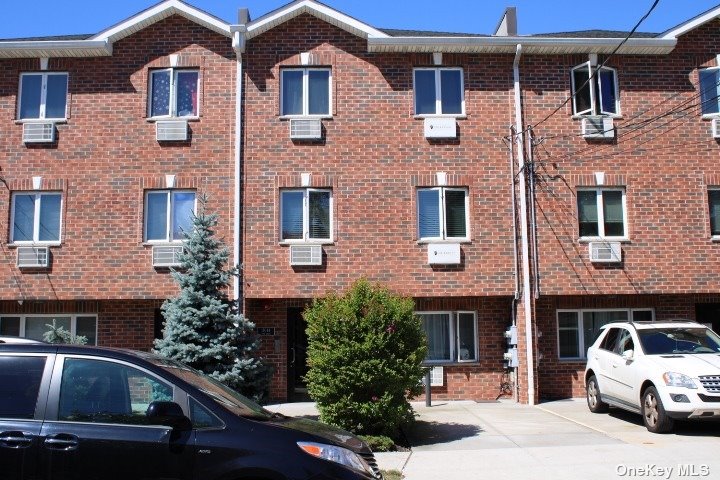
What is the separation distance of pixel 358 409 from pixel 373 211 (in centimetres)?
590

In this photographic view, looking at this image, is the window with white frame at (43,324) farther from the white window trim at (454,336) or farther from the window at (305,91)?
the white window trim at (454,336)

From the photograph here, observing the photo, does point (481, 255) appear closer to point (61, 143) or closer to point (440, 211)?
point (440, 211)

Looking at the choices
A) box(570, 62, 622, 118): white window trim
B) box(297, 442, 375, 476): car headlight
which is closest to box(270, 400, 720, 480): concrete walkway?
box(297, 442, 375, 476): car headlight

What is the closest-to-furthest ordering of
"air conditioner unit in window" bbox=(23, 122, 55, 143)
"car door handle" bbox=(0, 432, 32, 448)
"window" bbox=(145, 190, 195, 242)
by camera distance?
"car door handle" bbox=(0, 432, 32, 448), "window" bbox=(145, 190, 195, 242), "air conditioner unit in window" bbox=(23, 122, 55, 143)

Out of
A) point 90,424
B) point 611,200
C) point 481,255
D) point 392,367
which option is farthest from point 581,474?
point 611,200

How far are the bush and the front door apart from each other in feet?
16.4

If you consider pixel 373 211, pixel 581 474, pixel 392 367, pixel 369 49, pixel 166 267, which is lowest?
pixel 581 474

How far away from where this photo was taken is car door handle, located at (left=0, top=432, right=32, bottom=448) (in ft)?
17.1

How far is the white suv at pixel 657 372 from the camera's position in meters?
10.5

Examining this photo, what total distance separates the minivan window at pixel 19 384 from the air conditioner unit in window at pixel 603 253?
40.5ft

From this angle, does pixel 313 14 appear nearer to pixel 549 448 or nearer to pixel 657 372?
pixel 657 372

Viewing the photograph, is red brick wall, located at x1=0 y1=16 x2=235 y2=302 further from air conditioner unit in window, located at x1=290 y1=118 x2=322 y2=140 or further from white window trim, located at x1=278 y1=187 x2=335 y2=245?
air conditioner unit in window, located at x1=290 y1=118 x2=322 y2=140

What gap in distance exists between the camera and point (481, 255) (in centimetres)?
1555

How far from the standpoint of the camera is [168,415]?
5258mm
